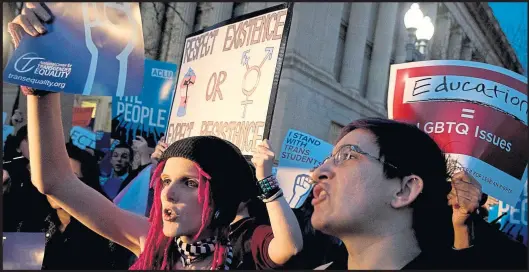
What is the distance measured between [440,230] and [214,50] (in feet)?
6.60

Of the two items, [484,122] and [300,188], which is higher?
[484,122]

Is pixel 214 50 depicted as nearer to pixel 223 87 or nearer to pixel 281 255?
pixel 223 87

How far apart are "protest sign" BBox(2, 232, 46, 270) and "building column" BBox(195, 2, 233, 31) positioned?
1707 centimetres

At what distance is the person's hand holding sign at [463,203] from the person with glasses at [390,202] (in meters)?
0.92

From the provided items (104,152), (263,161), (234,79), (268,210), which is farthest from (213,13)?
(268,210)

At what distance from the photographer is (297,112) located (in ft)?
57.6

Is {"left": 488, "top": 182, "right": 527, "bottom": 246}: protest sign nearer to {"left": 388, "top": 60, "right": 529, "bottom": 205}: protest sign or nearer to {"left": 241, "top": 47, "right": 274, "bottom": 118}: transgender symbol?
{"left": 388, "top": 60, "right": 529, "bottom": 205}: protest sign

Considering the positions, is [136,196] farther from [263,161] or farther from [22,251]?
[263,161]

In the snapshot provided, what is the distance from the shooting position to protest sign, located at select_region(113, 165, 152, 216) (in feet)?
11.8

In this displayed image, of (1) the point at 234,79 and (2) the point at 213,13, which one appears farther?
(2) the point at 213,13

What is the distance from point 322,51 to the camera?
19328mm

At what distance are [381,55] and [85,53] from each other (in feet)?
72.6

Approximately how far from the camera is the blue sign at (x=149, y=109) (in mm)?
5527

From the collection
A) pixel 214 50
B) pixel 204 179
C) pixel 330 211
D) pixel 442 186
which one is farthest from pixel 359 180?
pixel 214 50
